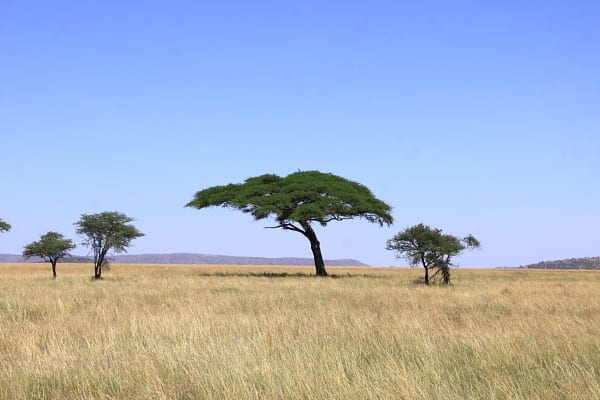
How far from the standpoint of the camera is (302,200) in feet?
143

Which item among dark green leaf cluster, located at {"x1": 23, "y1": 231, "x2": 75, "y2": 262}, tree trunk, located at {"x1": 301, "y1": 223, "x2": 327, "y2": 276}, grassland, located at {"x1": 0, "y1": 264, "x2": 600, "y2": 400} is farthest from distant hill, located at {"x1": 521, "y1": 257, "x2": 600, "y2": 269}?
grassland, located at {"x1": 0, "y1": 264, "x2": 600, "y2": 400}

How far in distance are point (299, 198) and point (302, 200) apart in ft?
1.65

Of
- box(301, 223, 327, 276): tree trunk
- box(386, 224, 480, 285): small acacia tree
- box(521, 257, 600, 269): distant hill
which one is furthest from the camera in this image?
box(521, 257, 600, 269): distant hill

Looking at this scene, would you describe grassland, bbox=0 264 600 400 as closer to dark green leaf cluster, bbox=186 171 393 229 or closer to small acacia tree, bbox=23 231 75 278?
dark green leaf cluster, bbox=186 171 393 229

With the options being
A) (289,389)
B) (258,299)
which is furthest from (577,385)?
(258,299)

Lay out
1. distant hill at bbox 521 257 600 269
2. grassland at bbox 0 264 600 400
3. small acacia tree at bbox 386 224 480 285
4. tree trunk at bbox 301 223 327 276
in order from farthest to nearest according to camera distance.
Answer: distant hill at bbox 521 257 600 269 < tree trunk at bbox 301 223 327 276 < small acacia tree at bbox 386 224 480 285 < grassland at bbox 0 264 600 400

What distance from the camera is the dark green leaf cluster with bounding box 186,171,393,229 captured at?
41.7 meters

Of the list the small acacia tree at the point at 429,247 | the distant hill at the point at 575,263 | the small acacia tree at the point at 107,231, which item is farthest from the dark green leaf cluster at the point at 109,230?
the distant hill at the point at 575,263

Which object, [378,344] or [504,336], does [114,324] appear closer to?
[378,344]

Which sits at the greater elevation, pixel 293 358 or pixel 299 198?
pixel 299 198

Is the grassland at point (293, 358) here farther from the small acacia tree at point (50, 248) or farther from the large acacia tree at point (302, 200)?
the small acacia tree at point (50, 248)

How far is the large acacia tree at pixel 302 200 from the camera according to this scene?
41812 mm

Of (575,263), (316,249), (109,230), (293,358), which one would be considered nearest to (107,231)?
(109,230)

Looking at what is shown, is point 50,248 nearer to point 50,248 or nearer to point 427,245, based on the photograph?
point 50,248
